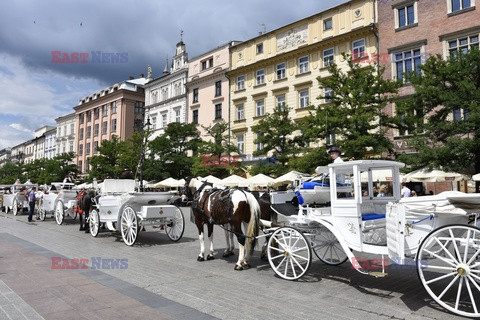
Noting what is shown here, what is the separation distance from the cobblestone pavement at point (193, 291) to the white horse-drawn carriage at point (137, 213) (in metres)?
1.64

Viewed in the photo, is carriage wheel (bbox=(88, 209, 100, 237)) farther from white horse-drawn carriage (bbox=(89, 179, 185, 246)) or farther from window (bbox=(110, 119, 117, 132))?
window (bbox=(110, 119, 117, 132))

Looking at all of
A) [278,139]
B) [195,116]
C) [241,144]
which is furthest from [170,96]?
[278,139]

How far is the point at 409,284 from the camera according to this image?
5992mm

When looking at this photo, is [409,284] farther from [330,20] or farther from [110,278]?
[330,20]

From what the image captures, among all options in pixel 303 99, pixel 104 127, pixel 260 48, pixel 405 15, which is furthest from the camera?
pixel 104 127

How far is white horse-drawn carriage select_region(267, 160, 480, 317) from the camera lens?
14.6 ft

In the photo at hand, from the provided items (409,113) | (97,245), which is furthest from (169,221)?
(409,113)

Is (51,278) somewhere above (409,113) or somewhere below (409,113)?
below

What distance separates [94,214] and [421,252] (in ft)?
34.7

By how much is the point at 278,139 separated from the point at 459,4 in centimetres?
1425

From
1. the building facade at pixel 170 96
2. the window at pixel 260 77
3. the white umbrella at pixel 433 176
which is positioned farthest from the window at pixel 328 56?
the building facade at pixel 170 96

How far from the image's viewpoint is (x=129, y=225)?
10391 millimetres

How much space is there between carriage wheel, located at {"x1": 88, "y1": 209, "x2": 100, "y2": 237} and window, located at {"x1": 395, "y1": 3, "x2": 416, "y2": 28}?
23723mm

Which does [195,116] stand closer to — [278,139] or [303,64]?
[303,64]
